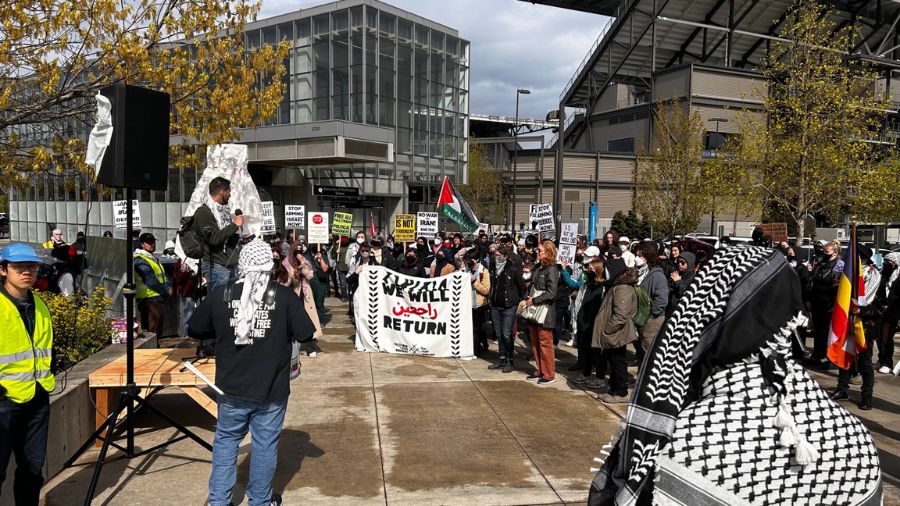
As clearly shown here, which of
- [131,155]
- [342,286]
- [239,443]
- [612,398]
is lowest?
[612,398]

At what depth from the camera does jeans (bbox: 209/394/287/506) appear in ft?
13.0

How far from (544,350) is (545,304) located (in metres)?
0.64

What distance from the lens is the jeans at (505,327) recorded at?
905cm

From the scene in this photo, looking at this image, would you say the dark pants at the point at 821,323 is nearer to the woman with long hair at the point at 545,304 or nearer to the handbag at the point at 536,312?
the woman with long hair at the point at 545,304

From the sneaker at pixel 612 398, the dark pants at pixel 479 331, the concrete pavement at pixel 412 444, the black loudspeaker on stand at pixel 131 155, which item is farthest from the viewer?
the dark pants at pixel 479 331

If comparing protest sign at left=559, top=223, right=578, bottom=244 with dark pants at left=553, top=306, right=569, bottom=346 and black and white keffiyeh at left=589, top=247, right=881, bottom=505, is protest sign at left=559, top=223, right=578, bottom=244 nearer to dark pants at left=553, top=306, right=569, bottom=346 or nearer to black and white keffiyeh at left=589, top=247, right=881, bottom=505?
dark pants at left=553, top=306, right=569, bottom=346

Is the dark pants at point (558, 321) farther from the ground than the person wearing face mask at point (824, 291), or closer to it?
closer to it

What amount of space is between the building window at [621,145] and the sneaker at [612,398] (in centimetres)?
4441

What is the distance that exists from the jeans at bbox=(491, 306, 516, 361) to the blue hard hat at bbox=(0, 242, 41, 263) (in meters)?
6.21

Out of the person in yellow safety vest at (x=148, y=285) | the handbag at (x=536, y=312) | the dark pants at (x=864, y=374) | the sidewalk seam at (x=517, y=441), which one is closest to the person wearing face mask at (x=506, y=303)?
the handbag at (x=536, y=312)

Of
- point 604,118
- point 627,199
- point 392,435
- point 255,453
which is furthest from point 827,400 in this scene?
point 604,118

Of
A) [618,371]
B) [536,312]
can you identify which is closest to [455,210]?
[536,312]

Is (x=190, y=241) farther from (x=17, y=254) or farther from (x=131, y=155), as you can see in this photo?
(x=17, y=254)

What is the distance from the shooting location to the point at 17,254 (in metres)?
3.69
